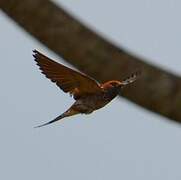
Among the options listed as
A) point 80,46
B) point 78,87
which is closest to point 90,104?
point 78,87

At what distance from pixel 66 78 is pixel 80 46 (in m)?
0.51

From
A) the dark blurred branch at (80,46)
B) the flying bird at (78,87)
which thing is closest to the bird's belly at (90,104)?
the flying bird at (78,87)

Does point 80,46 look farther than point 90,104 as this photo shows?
Yes

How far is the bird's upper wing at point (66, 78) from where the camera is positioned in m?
0.51

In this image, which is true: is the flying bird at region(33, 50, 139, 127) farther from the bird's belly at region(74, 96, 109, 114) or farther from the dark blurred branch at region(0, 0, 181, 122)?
the dark blurred branch at region(0, 0, 181, 122)

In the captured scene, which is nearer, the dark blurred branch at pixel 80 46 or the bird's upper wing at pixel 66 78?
the bird's upper wing at pixel 66 78

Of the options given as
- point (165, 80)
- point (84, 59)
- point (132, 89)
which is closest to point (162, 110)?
point (165, 80)

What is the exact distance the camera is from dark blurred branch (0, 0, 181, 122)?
97 centimetres

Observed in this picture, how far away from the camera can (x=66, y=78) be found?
1.68 feet

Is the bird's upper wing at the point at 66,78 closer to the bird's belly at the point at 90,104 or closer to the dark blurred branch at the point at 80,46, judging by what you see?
the bird's belly at the point at 90,104

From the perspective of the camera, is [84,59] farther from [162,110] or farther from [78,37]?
[162,110]

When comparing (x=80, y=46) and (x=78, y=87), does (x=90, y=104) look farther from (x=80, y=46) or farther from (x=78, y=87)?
(x=80, y=46)

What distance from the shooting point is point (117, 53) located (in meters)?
1.13

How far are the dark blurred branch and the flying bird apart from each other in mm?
377
